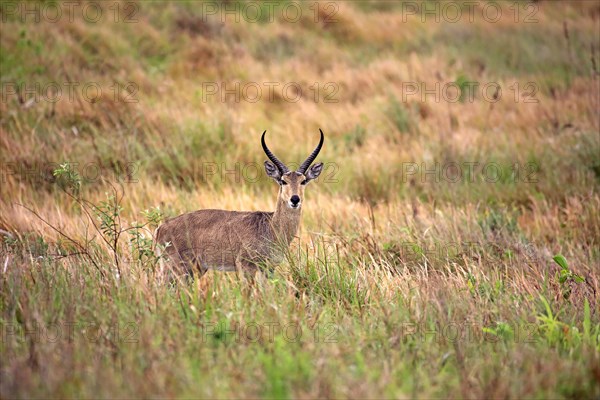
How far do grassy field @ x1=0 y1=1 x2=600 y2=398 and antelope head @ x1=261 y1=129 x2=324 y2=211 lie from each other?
1.53 feet

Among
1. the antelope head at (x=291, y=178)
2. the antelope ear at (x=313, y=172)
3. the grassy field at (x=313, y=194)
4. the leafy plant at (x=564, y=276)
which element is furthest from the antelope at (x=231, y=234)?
the leafy plant at (x=564, y=276)

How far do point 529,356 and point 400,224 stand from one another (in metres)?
3.88

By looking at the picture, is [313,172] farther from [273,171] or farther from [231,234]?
[231,234]

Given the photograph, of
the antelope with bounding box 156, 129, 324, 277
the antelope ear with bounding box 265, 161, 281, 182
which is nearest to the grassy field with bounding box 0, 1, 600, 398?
the antelope with bounding box 156, 129, 324, 277

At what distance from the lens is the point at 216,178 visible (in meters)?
9.88

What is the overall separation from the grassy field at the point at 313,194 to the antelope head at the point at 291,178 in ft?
1.53

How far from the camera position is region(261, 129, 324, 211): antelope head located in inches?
262

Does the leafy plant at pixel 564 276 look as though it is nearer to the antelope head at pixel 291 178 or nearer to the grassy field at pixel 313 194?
the grassy field at pixel 313 194

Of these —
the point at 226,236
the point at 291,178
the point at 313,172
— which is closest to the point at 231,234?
the point at 226,236

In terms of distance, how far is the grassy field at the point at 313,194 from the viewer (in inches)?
155

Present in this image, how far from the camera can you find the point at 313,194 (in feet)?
31.2

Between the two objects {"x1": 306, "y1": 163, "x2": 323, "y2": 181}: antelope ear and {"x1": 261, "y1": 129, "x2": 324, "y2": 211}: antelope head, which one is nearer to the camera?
{"x1": 261, "y1": 129, "x2": 324, "y2": 211}: antelope head

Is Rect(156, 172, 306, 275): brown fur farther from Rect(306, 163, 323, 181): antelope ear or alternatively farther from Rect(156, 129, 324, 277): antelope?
Rect(306, 163, 323, 181): antelope ear

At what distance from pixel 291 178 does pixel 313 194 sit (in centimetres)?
266
